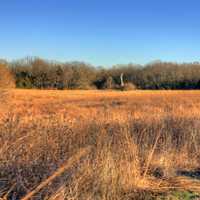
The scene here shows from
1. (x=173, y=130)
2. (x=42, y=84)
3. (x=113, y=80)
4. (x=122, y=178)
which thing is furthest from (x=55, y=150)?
(x=113, y=80)

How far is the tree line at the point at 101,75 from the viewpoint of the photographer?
5944 centimetres

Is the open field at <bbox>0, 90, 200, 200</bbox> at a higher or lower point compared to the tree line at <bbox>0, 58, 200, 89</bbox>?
lower

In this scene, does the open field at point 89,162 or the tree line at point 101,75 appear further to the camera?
the tree line at point 101,75

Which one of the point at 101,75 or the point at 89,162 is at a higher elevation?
the point at 101,75

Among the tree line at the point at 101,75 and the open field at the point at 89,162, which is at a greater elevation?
the tree line at the point at 101,75

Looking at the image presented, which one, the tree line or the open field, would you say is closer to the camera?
the open field

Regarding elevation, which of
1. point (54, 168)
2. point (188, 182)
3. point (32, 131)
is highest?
point (32, 131)

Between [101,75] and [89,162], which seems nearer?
[89,162]

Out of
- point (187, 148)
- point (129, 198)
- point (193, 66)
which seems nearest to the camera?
point (129, 198)

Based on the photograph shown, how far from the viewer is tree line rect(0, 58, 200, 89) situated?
59.4 metres

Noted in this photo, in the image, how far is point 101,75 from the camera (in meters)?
69.4

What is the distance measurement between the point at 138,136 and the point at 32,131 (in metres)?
2.52

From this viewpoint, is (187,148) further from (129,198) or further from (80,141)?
(129,198)

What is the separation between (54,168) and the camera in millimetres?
4227
